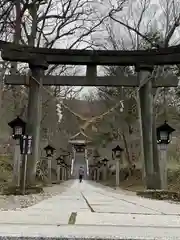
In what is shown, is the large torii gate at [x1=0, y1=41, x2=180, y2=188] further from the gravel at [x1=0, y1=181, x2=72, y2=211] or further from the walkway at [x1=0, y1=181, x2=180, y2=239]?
the walkway at [x1=0, y1=181, x2=180, y2=239]

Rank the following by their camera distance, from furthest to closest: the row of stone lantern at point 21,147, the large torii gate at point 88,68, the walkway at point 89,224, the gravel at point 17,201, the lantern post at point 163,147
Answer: the lantern post at point 163,147 → the large torii gate at point 88,68 → the row of stone lantern at point 21,147 → the gravel at point 17,201 → the walkway at point 89,224

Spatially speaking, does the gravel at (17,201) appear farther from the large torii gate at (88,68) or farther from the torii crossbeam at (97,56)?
the torii crossbeam at (97,56)

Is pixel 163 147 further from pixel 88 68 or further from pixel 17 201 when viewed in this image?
pixel 17 201

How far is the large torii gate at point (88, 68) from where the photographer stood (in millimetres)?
14227

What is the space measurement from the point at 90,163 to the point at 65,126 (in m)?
17.3

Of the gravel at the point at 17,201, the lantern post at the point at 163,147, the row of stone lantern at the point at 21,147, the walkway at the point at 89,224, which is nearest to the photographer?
the walkway at the point at 89,224

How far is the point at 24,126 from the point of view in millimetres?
15039

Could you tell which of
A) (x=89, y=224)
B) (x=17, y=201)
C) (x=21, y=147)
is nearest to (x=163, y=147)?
(x=21, y=147)

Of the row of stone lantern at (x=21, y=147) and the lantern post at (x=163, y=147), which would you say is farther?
the lantern post at (x=163, y=147)

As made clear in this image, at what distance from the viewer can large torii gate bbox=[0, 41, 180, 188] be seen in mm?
14227

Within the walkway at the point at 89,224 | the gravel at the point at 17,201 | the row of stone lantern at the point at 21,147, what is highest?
the row of stone lantern at the point at 21,147

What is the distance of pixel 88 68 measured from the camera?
14.8m

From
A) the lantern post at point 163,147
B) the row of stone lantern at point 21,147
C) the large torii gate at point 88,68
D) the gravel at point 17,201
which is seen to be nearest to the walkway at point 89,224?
the gravel at point 17,201

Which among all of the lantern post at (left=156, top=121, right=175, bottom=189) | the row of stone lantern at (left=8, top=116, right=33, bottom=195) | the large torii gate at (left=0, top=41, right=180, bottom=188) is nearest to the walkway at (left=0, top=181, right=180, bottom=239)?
the row of stone lantern at (left=8, top=116, right=33, bottom=195)
